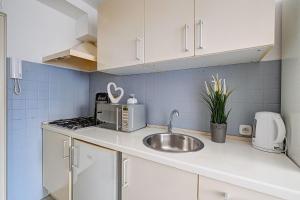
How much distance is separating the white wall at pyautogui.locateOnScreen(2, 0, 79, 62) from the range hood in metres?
0.17

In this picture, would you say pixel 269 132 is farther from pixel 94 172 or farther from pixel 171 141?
pixel 94 172

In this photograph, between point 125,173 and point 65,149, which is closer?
point 125,173

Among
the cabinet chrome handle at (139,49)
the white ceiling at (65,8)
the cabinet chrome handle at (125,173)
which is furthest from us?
the white ceiling at (65,8)

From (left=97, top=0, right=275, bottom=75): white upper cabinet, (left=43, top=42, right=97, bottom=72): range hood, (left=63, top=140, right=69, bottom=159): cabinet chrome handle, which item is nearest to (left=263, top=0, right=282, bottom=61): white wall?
(left=97, top=0, right=275, bottom=75): white upper cabinet

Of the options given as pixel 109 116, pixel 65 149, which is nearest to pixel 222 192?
pixel 109 116

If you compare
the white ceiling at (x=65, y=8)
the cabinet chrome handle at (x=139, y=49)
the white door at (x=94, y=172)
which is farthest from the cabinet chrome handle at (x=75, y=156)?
the white ceiling at (x=65, y=8)

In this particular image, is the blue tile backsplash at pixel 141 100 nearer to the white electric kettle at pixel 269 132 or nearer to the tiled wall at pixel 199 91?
the tiled wall at pixel 199 91

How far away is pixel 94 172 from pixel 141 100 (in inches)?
31.9

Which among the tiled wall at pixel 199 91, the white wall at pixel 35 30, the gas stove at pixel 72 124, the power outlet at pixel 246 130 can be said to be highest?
the white wall at pixel 35 30

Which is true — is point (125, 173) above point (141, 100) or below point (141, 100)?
below

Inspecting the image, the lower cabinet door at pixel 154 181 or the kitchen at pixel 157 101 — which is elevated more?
the kitchen at pixel 157 101

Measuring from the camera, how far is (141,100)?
5.12ft

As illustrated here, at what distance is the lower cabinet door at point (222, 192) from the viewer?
54cm

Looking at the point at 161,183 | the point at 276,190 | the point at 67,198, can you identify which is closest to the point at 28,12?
the point at 67,198
